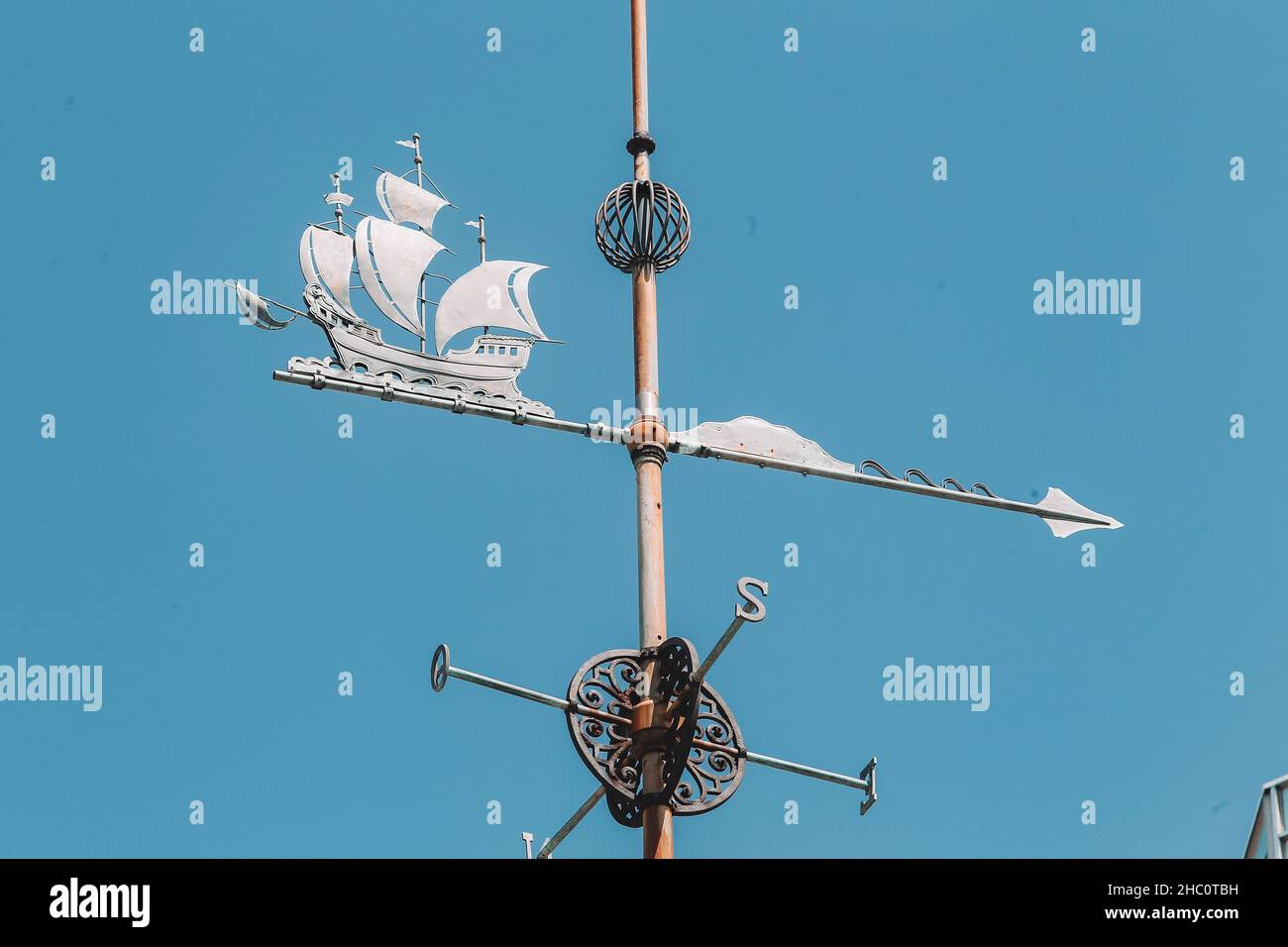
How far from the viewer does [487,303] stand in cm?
1617

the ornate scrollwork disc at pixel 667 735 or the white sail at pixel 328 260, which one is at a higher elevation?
the white sail at pixel 328 260

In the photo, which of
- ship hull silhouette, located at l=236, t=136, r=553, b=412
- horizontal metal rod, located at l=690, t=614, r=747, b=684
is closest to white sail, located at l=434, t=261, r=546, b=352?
ship hull silhouette, located at l=236, t=136, r=553, b=412

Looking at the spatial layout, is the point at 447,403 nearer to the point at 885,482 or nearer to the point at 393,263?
the point at 393,263

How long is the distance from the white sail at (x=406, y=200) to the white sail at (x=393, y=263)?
0.59 metres

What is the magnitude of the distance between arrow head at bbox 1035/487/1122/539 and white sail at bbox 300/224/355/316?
16.5 feet

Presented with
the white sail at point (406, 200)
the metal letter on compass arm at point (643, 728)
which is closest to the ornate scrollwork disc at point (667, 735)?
the metal letter on compass arm at point (643, 728)

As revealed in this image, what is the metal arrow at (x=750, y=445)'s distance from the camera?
14.6 metres

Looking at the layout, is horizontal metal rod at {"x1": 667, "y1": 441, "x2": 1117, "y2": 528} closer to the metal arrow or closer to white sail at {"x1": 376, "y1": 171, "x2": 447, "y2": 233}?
the metal arrow

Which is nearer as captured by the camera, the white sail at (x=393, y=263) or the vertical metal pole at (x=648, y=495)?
the vertical metal pole at (x=648, y=495)

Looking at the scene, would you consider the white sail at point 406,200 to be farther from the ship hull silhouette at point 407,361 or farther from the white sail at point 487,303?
the ship hull silhouette at point 407,361

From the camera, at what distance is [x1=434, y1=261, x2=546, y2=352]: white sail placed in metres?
16.0

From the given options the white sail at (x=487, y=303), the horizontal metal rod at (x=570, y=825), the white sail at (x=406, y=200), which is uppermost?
the white sail at (x=406, y=200)

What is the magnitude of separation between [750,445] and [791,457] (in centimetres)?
31

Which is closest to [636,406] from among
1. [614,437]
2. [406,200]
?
[614,437]
